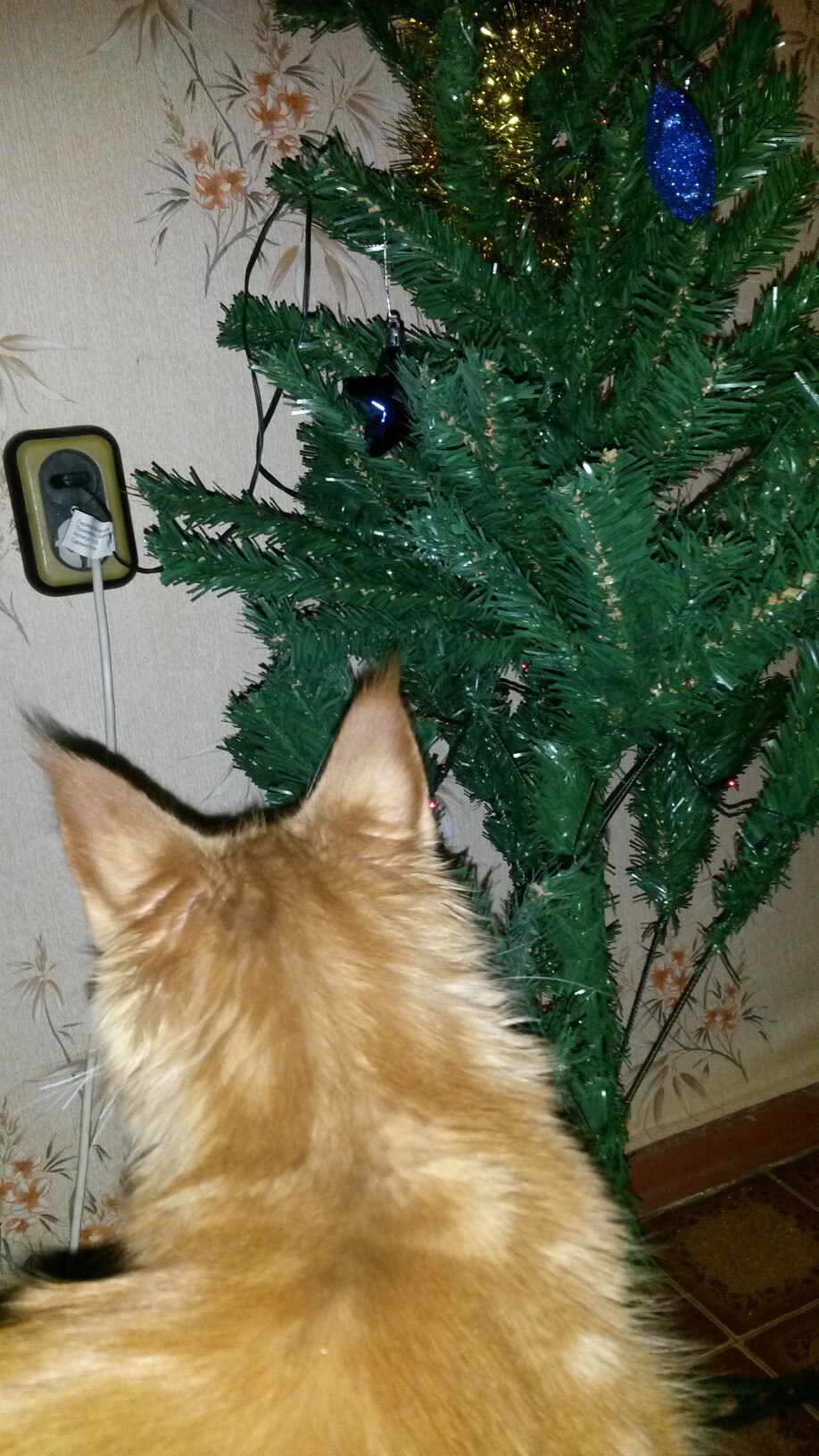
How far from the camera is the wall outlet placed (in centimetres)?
97

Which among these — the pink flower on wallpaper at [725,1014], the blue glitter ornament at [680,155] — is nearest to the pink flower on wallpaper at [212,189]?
the blue glitter ornament at [680,155]

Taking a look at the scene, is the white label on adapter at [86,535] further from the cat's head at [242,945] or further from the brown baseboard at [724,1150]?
the brown baseboard at [724,1150]

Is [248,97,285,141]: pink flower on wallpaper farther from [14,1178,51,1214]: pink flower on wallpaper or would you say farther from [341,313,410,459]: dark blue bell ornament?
[14,1178,51,1214]: pink flower on wallpaper

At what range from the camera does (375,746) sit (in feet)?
2.27

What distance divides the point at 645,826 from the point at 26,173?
35.4 inches

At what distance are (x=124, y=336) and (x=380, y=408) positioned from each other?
402 millimetres

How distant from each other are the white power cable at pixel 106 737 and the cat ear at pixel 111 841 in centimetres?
36

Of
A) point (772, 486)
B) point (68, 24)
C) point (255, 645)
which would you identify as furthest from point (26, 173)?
point (772, 486)

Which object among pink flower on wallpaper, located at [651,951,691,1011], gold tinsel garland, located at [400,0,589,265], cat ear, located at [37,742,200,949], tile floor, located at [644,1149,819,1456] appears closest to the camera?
cat ear, located at [37,742,200,949]

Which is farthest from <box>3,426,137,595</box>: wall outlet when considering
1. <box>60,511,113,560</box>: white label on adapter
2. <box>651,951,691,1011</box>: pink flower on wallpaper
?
<box>651,951,691,1011</box>: pink flower on wallpaper

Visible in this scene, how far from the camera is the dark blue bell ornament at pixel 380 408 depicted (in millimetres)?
756

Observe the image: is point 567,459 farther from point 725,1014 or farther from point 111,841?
point 725,1014

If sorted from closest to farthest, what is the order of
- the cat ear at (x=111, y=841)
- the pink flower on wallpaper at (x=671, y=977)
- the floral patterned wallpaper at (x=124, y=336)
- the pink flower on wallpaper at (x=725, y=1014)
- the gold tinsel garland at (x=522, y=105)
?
1. the cat ear at (x=111, y=841)
2. the gold tinsel garland at (x=522, y=105)
3. the floral patterned wallpaper at (x=124, y=336)
4. the pink flower on wallpaper at (x=671, y=977)
5. the pink flower on wallpaper at (x=725, y=1014)

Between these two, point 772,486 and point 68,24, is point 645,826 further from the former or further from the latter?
point 68,24
